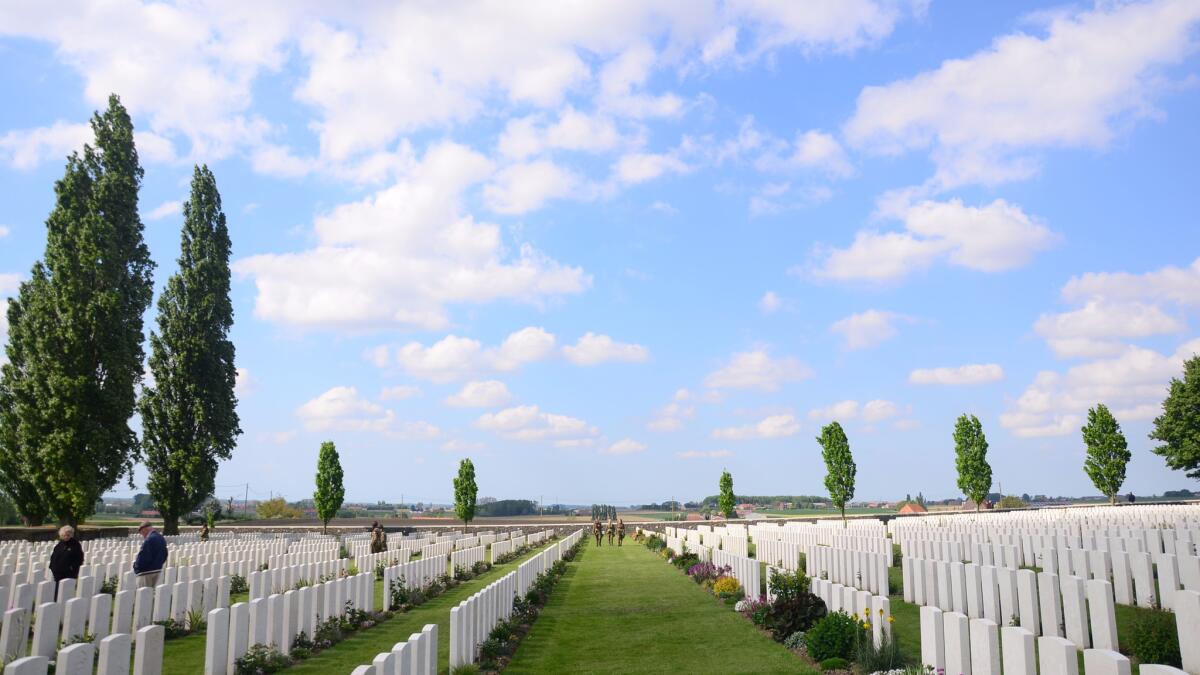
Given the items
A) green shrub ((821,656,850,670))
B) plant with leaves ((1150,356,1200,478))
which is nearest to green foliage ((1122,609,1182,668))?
green shrub ((821,656,850,670))

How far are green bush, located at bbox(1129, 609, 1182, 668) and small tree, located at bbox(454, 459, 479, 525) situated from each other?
48231 millimetres

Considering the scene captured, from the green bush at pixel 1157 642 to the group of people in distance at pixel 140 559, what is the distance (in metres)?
13.0

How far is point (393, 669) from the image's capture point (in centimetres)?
518

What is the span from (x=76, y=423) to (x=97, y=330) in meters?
3.77

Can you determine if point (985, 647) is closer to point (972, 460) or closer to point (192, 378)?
point (192, 378)

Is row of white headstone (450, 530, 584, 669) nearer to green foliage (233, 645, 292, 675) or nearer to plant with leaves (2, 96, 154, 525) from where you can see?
green foliage (233, 645, 292, 675)

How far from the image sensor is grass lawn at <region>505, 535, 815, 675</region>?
962 centimetres

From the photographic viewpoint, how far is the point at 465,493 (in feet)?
175

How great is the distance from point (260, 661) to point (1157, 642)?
968 cm

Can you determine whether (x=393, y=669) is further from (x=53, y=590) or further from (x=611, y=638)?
(x=53, y=590)

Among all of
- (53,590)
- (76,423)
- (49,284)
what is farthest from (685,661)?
(49,284)

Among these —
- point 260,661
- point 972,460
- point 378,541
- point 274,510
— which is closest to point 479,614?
point 260,661

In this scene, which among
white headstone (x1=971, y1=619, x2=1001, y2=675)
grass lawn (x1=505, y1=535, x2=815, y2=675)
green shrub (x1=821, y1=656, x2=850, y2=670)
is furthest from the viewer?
grass lawn (x1=505, y1=535, x2=815, y2=675)

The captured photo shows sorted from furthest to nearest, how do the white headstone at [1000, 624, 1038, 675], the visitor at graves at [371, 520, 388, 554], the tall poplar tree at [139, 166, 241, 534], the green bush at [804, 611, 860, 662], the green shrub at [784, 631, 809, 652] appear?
1. the tall poplar tree at [139, 166, 241, 534]
2. the visitor at graves at [371, 520, 388, 554]
3. the green shrub at [784, 631, 809, 652]
4. the green bush at [804, 611, 860, 662]
5. the white headstone at [1000, 624, 1038, 675]
